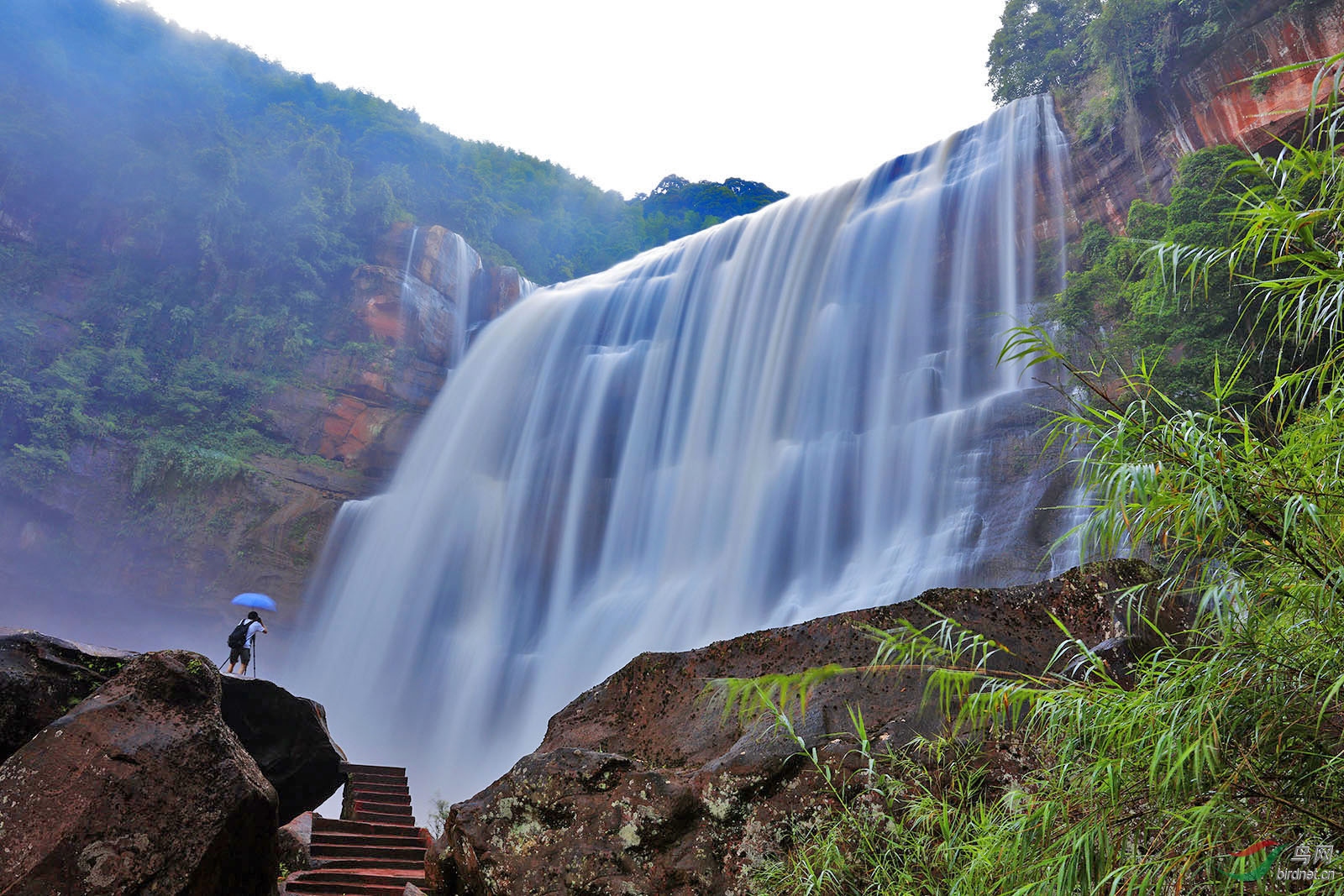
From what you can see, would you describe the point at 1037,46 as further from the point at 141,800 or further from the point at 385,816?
the point at 141,800

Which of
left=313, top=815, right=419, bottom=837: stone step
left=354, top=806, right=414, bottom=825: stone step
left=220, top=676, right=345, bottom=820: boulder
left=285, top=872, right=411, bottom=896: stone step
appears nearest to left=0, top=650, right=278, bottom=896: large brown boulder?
left=285, top=872, right=411, bottom=896: stone step

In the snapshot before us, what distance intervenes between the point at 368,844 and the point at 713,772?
683 cm

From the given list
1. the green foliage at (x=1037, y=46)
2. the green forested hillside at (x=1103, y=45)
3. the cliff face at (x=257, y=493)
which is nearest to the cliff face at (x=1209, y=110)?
the green forested hillside at (x=1103, y=45)

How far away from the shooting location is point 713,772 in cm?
325

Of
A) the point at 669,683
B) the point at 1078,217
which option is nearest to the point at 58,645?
the point at 669,683

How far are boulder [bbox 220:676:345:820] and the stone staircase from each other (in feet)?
1.06

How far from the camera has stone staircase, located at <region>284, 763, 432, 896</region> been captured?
7297mm

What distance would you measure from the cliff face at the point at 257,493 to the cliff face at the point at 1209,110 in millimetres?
17046

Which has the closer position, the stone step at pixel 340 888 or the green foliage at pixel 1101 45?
the stone step at pixel 340 888

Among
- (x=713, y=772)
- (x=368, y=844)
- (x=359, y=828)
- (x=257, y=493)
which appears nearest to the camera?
(x=713, y=772)

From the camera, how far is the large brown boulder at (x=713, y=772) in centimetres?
312

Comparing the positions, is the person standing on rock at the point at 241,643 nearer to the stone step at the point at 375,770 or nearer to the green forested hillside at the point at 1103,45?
the stone step at the point at 375,770

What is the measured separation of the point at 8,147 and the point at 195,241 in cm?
502

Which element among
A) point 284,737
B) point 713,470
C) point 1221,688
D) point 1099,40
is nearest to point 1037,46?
point 1099,40
